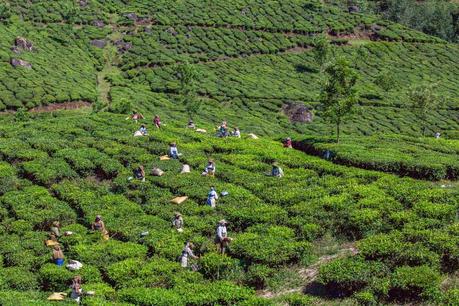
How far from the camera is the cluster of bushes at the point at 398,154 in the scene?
119ft

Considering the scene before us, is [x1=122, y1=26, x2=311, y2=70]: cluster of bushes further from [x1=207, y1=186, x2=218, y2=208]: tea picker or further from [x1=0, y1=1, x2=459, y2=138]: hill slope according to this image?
[x1=207, y1=186, x2=218, y2=208]: tea picker

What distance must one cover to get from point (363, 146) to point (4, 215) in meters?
26.7

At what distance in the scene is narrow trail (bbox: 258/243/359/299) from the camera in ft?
78.0

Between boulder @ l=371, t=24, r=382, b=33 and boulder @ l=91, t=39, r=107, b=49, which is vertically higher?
boulder @ l=371, t=24, r=382, b=33

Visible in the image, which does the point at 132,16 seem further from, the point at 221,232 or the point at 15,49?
the point at 221,232

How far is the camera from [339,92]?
45938 mm

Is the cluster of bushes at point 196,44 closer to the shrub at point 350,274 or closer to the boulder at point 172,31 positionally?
the boulder at point 172,31

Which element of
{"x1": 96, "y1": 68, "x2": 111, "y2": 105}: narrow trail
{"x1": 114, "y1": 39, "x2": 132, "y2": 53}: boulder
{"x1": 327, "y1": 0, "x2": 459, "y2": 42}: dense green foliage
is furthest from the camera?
{"x1": 327, "y1": 0, "x2": 459, "y2": 42}: dense green foliage

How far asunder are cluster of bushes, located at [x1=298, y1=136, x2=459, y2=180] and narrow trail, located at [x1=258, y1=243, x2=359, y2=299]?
1132 cm

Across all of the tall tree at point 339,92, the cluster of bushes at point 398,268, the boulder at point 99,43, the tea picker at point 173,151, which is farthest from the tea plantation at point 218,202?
the boulder at point 99,43

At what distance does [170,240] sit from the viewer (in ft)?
93.5

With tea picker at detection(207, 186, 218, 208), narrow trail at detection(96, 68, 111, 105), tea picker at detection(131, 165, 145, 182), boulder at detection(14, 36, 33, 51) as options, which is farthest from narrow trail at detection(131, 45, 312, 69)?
tea picker at detection(207, 186, 218, 208)

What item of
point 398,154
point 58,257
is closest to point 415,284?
point 58,257

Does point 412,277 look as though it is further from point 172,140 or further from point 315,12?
point 315,12
